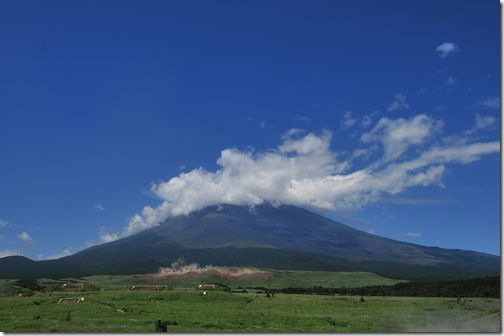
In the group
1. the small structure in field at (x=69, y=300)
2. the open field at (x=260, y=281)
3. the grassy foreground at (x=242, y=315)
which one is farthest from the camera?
the open field at (x=260, y=281)

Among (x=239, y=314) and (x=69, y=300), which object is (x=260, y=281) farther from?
(x=239, y=314)

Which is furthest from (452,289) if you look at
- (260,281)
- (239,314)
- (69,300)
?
(260,281)

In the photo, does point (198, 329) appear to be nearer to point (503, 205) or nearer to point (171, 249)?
point (503, 205)

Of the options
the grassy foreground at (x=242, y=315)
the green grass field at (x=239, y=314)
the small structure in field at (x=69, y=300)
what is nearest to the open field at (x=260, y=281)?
the small structure in field at (x=69, y=300)

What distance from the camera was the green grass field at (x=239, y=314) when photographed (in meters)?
25.5

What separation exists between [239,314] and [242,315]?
562 millimetres

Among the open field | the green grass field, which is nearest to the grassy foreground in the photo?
the green grass field

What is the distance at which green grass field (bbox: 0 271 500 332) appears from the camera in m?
25.5

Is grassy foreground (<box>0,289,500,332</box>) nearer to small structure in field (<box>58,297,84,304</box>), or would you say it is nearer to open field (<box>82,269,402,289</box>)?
small structure in field (<box>58,297,84,304</box>)

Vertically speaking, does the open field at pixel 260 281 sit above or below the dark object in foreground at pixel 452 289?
below

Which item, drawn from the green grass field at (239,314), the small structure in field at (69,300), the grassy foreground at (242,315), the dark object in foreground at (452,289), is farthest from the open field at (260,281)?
the grassy foreground at (242,315)

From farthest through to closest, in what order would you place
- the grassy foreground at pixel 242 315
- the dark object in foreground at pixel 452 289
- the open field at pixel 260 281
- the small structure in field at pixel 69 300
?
the open field at pixel 260 281 → the dark object in foreground at pixel 452 289 → the small structure in field at pixel 69 300 → the grassy foreground at pixel 242 315

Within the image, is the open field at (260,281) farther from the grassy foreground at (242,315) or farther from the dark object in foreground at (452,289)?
the grassy foreground at (242,315)

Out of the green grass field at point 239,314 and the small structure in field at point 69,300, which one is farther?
the small structure in field at point 69,300
